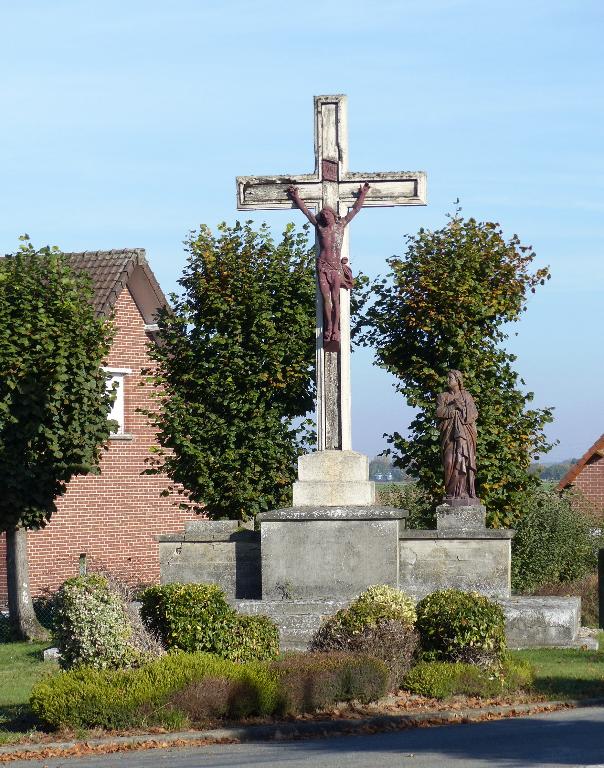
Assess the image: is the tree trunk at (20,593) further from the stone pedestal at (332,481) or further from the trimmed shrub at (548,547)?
the trimmed shrub at (548,547)

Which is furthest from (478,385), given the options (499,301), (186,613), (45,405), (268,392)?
(186,613)

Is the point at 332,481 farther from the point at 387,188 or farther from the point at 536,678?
the point at 536,678

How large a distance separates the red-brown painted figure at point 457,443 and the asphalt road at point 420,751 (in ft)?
20.4

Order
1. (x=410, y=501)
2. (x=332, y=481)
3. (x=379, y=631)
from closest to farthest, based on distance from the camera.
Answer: (x=379, y=631)
(x=332, y=481)
(x=410, y=501)

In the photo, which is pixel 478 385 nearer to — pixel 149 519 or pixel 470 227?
pixel 470 227

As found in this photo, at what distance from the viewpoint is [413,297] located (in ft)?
74.5

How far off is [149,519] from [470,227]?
37.3ft

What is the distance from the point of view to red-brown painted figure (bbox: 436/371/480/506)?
18547 millimetres

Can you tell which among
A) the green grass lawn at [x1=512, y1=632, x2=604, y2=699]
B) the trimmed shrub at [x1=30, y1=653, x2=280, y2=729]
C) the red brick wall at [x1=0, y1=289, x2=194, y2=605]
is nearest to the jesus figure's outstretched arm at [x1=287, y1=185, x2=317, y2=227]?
the green grass lawn at [x1=512, y1=632, x2=604, y2=699]

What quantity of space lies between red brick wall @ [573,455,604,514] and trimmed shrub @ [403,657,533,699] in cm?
3210

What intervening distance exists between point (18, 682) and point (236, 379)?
313 inches

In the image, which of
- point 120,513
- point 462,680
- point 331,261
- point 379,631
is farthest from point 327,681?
point 120,513

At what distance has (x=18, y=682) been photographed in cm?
1571

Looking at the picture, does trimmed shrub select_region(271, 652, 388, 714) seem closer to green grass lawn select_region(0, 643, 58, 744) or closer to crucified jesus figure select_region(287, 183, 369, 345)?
green grass lawn select_region(0, 643, 58, 744)
